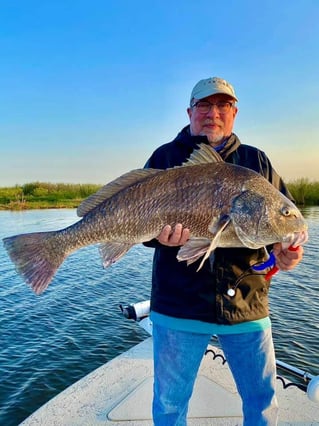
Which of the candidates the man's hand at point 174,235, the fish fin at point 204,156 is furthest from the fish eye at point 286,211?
the man's hand at point 174,235

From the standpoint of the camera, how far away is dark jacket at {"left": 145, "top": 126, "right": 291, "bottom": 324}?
2.76 m

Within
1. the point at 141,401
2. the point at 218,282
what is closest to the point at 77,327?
the point at 141,401

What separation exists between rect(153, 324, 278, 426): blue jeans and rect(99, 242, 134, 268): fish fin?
623 mm

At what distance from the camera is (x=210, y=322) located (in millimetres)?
2756

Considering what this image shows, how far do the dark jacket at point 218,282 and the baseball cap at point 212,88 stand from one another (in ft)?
1.13

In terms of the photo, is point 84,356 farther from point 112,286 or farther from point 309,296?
point 309,296

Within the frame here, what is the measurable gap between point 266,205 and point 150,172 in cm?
86

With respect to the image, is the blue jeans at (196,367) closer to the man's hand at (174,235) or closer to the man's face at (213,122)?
the man's hand at (174,235)

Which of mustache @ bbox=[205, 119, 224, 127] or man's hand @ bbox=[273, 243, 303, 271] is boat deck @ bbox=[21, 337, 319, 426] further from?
mustache @ bbox=[205, 119, 224, 127]

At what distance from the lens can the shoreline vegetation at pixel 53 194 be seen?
131ft

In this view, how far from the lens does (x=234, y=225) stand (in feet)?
8.57

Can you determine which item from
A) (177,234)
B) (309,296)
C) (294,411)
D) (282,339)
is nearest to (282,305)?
(309,296)

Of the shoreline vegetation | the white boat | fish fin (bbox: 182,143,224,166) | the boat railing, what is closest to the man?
fish fin (bbox: 182,143,224,166)

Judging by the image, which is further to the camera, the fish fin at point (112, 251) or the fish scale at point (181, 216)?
the fish fin at point (112, 251)
